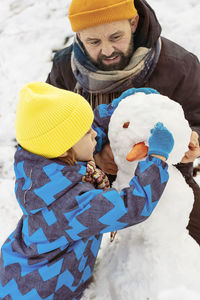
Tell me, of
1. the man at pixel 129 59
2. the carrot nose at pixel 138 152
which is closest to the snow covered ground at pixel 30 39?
the man at pixel 129 59

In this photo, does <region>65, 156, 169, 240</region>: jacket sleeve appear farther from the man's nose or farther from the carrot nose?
the man's nose

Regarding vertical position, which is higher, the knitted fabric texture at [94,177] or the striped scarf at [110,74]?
the striped scarf at [110,74]

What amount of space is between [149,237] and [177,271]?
0.17m

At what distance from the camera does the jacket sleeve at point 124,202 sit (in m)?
1.12

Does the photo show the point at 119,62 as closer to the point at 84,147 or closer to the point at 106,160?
the point at 106,160

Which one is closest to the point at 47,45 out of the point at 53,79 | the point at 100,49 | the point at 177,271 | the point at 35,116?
the point at 53,79

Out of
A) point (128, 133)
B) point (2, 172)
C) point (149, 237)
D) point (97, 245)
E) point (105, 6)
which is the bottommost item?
point (2, 172)

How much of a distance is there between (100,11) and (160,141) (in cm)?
87

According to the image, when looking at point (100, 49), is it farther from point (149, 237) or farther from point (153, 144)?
point (149, 237)

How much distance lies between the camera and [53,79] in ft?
7.22

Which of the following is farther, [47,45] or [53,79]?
[47,45]

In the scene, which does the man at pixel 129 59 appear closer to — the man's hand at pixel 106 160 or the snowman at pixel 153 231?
the man's hand at pixel 106 160

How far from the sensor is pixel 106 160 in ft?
5.16

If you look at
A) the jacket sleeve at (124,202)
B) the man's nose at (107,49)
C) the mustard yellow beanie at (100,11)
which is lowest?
the jacket sleeve at (124,202)
